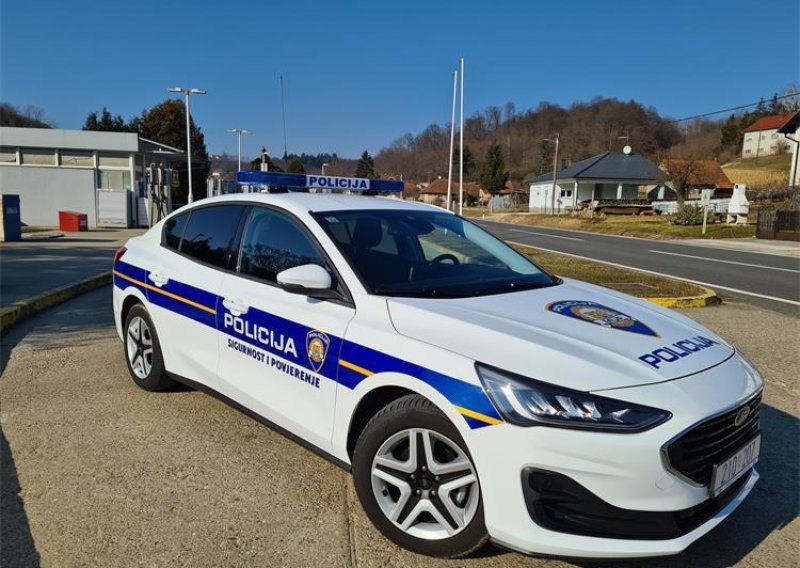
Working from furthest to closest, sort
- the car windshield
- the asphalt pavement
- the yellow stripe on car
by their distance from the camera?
the asphalt pavement
the yellow stripe on car
the car windshield

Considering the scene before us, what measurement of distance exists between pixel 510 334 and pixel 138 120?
210ft

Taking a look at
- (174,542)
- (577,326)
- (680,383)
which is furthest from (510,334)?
(174,542)

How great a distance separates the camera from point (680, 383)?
2.38 m

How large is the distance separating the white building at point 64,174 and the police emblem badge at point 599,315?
2666cm

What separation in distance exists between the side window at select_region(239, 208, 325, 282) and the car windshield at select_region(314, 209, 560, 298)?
0.16 m

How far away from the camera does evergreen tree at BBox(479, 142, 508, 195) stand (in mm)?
85875

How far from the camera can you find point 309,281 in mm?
2920

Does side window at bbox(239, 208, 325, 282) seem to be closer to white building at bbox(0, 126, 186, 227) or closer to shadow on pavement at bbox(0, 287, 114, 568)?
shadow on pavement at bbox(0, 287, 114, 568)

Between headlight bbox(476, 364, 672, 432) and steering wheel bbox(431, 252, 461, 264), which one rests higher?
steering wheel bbox(431, 252, 461, 264)

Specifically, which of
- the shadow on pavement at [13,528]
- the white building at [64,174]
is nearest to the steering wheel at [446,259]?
the shadow on pavement at [13,528]

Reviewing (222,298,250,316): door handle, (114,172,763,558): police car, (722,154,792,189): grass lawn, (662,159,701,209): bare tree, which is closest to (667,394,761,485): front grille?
(114,172,763,558): police car

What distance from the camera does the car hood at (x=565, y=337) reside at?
232 cm

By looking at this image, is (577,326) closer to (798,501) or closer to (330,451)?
(330,451)

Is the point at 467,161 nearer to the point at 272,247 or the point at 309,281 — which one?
the point at 272,247
